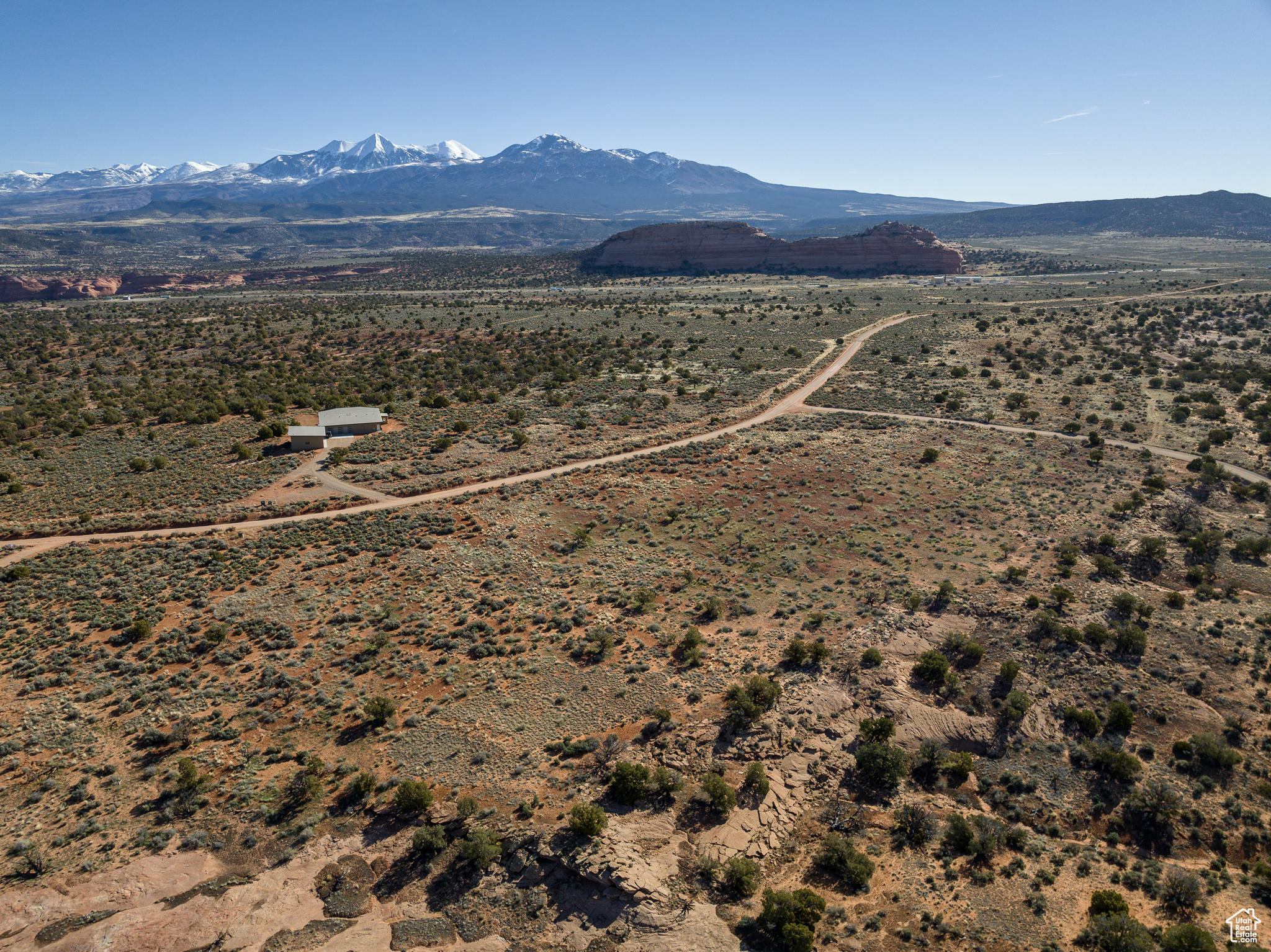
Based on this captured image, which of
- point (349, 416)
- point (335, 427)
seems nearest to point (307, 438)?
point (335, 427)

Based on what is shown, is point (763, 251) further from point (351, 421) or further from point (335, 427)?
point (335, 427)

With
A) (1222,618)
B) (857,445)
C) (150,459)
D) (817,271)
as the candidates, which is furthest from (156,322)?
(817,271)

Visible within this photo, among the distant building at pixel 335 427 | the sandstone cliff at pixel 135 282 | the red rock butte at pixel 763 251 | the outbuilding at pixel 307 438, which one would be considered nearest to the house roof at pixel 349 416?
the distant building at pixel 335 427

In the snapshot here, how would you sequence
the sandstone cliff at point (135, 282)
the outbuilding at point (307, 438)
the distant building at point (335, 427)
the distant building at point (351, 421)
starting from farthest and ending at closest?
1. the sandstone cliff at point (135, 282)
2. the distant building at point (351, 421)
3. the distant building at point (335, 427)
4. the outbuilding at point (307, 438)

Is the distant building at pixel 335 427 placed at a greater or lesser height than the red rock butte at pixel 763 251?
lesser

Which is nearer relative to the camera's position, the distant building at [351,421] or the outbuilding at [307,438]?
the outbuilding at [307,438]

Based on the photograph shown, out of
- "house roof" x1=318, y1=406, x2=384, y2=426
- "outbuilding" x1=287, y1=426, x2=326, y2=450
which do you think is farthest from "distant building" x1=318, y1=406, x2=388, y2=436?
"outbuilding" x1=287, y1=426, x2=326, y2=450

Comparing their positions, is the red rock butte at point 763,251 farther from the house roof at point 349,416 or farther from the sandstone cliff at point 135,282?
the house roof at point 349,416

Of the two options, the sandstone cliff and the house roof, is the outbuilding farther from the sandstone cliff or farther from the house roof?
the sandstone cliff
